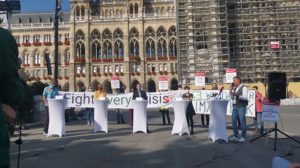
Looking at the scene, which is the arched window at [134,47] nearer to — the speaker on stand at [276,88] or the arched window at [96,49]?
the arched window at [96,49]

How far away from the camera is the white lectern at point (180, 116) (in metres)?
12.1

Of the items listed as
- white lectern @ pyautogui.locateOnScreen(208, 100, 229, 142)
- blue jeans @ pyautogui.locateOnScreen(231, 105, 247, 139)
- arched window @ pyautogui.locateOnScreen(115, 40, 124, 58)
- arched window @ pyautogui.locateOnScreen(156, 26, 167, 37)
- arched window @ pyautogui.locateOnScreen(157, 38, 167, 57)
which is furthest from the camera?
arched window @ pyautogui.locateOnScreen(115, 40, 124, 58)

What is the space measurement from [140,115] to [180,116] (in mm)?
1342

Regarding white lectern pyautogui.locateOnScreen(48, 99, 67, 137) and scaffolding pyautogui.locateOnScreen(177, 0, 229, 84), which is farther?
scaffolding pyautogui.locateOnScreen(177, 0, 229, 84)

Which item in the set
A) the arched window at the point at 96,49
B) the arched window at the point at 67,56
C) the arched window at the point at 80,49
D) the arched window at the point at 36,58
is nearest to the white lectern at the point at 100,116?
the arched window at the point at 96,49

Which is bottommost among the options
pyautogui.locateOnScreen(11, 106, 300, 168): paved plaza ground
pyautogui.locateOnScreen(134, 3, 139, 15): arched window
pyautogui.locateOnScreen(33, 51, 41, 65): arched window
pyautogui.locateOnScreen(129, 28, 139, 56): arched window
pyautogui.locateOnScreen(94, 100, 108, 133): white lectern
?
pyautogui.locateOnScreen(11, 106, 300, 168): paved plaza ground

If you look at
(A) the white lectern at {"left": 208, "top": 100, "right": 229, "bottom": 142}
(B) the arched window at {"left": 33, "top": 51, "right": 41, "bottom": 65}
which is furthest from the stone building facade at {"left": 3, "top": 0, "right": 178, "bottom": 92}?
(A) the white lectern at {"left": 208, "top": 100, "right": 229, "bottom": 142}

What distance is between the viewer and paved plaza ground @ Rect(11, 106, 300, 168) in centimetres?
778

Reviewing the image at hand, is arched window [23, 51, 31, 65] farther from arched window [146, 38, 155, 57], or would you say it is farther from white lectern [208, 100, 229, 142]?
white lectern [208, 100, 229, 142]

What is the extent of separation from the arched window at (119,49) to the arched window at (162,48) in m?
6.75

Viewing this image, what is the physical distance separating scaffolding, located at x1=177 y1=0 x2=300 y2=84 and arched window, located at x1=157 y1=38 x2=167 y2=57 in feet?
72.1

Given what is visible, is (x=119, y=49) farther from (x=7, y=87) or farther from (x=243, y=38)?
(x=7, y=87)

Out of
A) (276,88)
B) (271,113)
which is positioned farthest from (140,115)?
(276,88)

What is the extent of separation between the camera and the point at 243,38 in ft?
173
